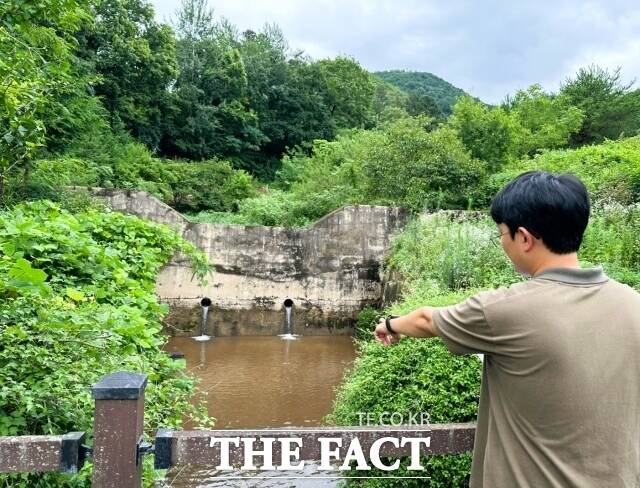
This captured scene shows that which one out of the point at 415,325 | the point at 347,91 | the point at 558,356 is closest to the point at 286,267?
the point at 415,325

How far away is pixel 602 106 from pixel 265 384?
72.5ft

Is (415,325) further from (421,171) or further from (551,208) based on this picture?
(421,171)

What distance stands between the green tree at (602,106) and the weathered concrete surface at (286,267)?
52.3 feet

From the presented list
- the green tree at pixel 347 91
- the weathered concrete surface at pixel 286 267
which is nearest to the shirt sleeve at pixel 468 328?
the weathered concrete surface at pixel 286 267

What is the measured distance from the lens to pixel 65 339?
9.51 feet

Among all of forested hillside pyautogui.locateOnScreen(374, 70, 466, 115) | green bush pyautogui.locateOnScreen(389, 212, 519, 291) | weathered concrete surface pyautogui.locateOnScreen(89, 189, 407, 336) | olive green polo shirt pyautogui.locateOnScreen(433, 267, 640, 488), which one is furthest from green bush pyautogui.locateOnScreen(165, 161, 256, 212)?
forested hillside pyautogui.locateOnScreen(374, 70, 466, 115)

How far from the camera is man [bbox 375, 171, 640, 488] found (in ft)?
4.26

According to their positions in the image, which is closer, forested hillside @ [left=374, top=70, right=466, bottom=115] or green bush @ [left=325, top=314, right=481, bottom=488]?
green bush @ [left=325, top=314, right=481, bottom=488]

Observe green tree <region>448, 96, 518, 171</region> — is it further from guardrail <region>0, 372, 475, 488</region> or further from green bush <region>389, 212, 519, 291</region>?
guardrail <region>0, 372, 475, 488</region>

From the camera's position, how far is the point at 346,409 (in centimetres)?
360

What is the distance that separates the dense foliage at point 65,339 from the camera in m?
2.54

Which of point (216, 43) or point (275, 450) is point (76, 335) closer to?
point (275, 450)

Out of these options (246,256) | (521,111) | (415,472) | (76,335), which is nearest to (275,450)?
(415,472)

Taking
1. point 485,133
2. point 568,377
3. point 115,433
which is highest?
point 485,133
